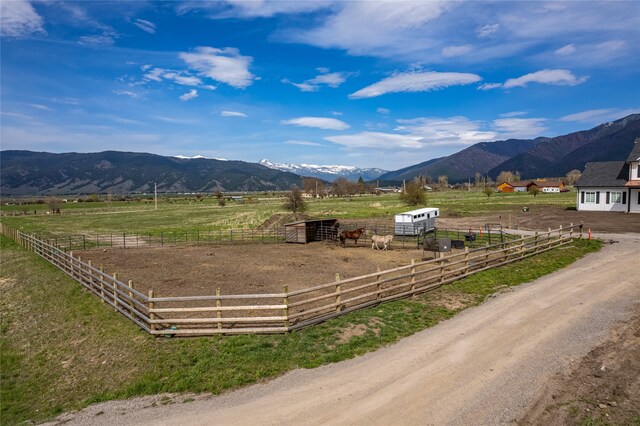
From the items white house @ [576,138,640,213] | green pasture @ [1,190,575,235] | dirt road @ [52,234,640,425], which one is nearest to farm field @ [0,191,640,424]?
dirt road @ [52,234,640,425]

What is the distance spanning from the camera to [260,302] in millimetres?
15141

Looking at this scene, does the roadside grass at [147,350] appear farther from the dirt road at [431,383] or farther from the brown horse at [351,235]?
the brown horse at [351,235]

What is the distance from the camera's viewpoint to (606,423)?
6.90 m

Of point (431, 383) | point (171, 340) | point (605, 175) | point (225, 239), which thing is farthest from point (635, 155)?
point (171, 340)

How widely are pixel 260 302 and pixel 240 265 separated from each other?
8.01 metres

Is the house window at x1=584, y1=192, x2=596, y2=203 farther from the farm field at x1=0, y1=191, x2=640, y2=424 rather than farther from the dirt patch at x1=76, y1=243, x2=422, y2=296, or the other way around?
the dirt patch at x1=76, y1=243, x2=422, y2=296

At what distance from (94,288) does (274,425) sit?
14.7 m

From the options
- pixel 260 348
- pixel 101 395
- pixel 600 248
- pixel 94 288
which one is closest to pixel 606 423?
pixel 260 348

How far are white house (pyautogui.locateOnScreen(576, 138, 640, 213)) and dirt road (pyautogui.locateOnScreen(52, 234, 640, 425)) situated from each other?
4069 centimetres

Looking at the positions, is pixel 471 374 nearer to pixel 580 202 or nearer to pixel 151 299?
pixel 151 299

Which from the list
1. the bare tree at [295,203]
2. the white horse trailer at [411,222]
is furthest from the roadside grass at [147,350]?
the bare tree at [295,203]

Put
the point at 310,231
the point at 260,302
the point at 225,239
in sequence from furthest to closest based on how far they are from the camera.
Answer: the point at 225,239 → the point at 310,231 → the point at 260,302

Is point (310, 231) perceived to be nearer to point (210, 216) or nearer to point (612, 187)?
point (612, 187)

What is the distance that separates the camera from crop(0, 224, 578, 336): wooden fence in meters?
11.8
